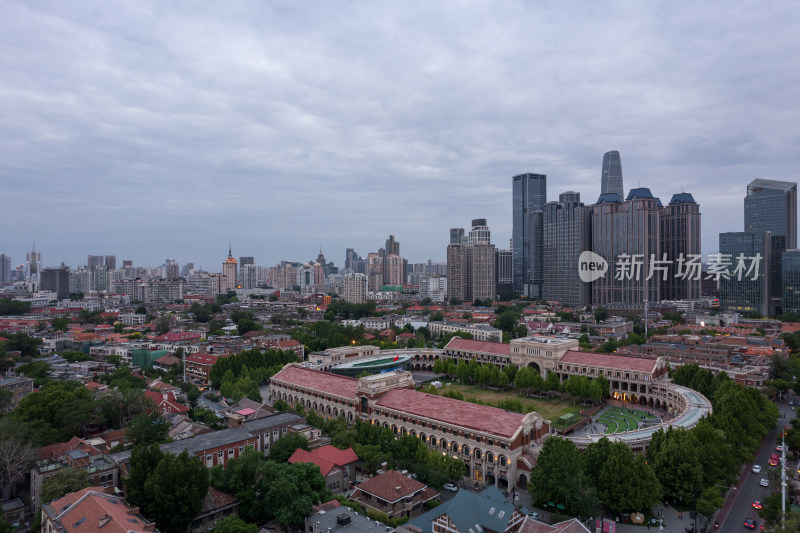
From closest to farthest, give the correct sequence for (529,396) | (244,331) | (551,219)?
(529,396) < (244,331) < (551,219)

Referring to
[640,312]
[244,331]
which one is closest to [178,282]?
[244,331]

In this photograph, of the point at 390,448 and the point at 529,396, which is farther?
the point at 529,396

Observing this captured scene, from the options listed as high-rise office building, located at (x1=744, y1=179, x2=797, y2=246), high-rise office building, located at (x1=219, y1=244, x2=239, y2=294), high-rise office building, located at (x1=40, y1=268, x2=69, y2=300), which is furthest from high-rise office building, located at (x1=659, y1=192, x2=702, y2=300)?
high-rise office building, located at (x1=40, y1=268, x2=69, y2=300)

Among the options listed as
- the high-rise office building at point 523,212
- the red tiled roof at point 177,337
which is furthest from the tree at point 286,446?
the high-rise office building at point 523,212

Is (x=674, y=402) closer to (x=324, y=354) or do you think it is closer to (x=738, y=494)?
(x=738, y=494)

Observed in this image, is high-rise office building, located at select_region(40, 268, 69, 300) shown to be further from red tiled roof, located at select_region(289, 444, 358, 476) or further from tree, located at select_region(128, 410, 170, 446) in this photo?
red tiled roof, located at select_region(289, 444, 358, 476)

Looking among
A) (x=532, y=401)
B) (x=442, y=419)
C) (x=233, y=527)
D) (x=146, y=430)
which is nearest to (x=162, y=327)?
(x=146, y=430)
